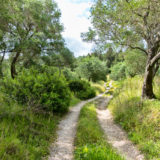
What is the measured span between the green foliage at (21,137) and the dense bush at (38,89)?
944mm

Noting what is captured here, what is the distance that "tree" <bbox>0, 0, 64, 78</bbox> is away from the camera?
8445mm

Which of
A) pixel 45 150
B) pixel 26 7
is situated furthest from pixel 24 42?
pixel 45 150

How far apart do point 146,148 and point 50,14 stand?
42.7ft

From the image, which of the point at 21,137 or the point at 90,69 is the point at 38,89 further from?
the point at 90,69

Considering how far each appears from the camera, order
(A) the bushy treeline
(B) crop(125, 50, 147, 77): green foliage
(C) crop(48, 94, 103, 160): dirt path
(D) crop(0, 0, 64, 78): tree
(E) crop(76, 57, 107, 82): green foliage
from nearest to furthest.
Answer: (C) crop(48, 94, 103, 160): dirt path → (A) the bushy treeline → (D) crop(0, 0, 64, 78): tree → (B) crop(125, 50, 147, 77): green foliage → (E) crop(76, 57, 107, 82): green foliage

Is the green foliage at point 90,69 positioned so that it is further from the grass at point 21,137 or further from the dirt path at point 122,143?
the grass at point 21,137

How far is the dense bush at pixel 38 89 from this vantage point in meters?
5.79

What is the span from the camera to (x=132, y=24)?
7004 mm

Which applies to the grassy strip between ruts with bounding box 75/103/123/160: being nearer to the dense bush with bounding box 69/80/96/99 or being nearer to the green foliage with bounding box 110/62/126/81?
the dense bush with bounding box 69/80/96/99

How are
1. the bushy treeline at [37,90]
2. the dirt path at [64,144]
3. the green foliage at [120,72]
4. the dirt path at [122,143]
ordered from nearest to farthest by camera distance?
the dirt path at [64,144] → the dirt path at [122,143] → the bushy treeline at [37,90] → the green foliage at [120,72]

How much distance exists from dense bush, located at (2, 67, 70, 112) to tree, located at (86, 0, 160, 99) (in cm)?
440

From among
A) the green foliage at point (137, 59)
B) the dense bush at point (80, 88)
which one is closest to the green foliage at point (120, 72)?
the green foliage at point (137, 59)

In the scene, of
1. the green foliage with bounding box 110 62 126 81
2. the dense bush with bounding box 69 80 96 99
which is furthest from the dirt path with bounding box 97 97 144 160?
the green foliage with bounding box 110 62 126 81

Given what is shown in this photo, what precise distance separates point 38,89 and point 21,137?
114 inches
